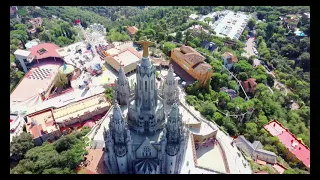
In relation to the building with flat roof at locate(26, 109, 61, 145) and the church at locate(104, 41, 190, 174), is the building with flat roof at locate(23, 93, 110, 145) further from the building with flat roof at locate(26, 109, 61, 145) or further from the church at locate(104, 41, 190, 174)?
the church at locate(104, 41, 190, 174)

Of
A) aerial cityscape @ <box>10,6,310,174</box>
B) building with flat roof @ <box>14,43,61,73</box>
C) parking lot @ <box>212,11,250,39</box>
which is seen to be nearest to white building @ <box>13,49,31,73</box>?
building with flat roof @ <box>14,43,61,73</box>

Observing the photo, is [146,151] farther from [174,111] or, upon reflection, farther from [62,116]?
[62,116]

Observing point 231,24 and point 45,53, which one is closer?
point 45,53

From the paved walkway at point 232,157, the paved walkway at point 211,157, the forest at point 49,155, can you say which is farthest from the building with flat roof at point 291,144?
the forest at point 49,155

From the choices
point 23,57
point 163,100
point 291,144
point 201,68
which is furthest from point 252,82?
point 23,57

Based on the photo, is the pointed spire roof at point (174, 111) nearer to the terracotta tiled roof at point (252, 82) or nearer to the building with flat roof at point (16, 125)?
the building with flat roof at point (16, 125)

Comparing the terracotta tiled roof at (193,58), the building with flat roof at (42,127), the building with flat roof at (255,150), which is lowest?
the building with flat roof at (255,150)
